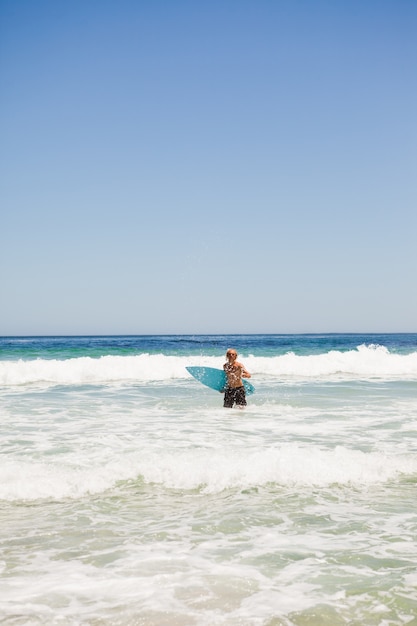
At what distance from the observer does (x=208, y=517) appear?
5.80 meters

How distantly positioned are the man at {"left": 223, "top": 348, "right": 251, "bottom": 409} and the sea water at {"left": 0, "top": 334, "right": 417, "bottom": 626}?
0.48 meters

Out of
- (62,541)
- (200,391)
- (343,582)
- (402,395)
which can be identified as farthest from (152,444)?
(402,395)

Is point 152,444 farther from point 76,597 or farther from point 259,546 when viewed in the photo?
point 76,597

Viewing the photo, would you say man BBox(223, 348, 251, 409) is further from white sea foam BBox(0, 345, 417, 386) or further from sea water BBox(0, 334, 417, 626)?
white sea foam BBox(0, 345, 417, 386)

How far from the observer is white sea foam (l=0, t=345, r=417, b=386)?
21781 mm

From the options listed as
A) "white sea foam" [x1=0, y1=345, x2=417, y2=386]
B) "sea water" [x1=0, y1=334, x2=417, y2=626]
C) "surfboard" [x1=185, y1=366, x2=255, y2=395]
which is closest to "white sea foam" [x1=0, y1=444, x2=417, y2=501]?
"sea water" [x1=0, y1=334, x2=417, y2=626]

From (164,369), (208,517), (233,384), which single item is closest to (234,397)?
(233,384)

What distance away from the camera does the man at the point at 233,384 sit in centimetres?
1373

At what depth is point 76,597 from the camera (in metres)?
4.00

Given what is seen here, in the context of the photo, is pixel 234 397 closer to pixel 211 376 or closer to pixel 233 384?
pixel 233 384

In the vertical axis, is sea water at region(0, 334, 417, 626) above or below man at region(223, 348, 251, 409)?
below

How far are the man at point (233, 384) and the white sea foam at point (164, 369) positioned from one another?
860 centimetres

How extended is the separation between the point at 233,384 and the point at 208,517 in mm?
8097

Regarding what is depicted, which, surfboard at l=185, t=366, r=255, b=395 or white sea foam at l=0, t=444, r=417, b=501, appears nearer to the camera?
white sea foam at l=0, t=444, r=417, b=501
